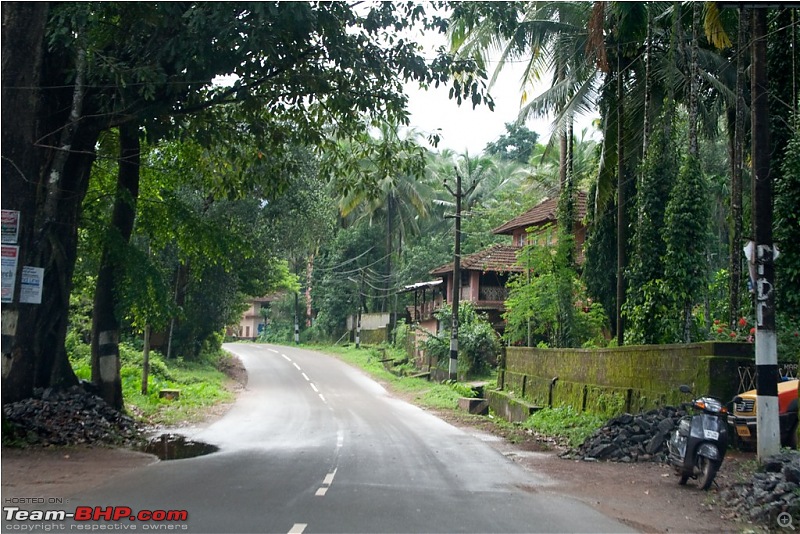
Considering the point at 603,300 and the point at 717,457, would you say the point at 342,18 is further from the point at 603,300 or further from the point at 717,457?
the point at 603,300

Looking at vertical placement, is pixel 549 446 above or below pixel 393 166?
below

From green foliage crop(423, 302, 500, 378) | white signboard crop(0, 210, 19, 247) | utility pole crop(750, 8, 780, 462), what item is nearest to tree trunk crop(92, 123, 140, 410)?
white signboard crop(0, 210, 19, 247)

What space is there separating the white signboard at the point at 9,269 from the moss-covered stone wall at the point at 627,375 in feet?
38.8

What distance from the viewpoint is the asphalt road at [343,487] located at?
803cm

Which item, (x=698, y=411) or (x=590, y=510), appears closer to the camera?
(x=590, y=510)

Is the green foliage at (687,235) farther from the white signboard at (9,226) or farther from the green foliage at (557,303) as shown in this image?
the white signboard at (9,226)

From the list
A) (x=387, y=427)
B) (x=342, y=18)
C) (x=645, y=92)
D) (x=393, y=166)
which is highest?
(x=645, y=92)

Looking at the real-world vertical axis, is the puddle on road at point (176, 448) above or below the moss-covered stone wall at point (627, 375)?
Answer: below

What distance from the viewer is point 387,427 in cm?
1967

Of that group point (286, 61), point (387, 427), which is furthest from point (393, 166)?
point (387, 427)

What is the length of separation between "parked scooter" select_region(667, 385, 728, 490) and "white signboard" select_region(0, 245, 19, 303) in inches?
418

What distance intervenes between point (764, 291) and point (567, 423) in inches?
332

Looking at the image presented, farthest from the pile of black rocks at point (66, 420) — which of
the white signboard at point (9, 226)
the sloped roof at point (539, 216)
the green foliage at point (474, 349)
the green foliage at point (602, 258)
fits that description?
the sloped roof at point (539, 216)

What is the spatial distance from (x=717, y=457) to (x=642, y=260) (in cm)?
984
